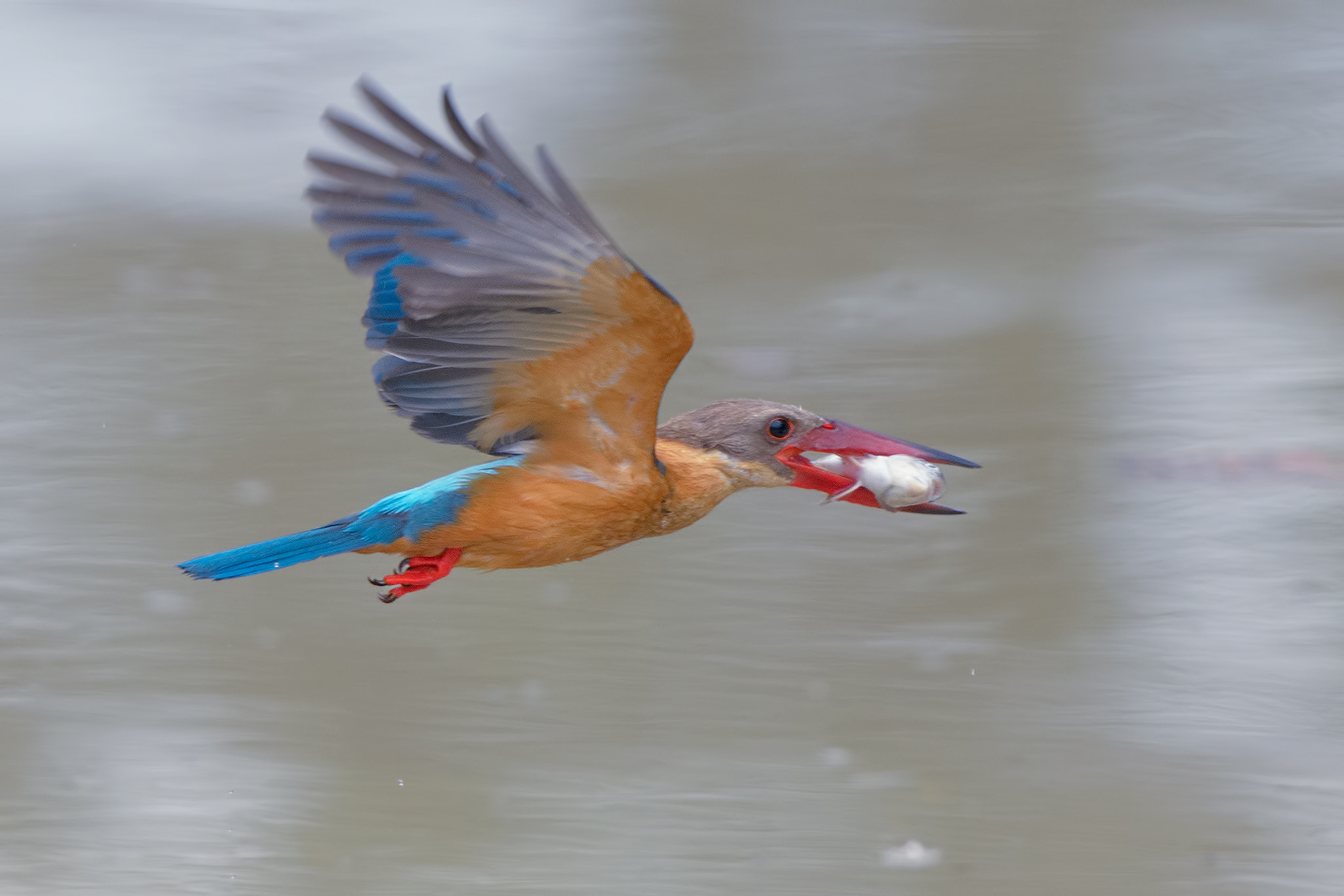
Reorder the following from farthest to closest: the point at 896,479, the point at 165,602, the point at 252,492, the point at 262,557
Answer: the point at 252,492 → the point at 165,602 → the point at 896,479 → the point at 262,557

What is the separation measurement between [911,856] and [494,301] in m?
1.62

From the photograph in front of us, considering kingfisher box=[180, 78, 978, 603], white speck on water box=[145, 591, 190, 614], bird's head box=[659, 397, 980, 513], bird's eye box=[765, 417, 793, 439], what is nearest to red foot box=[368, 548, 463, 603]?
kingfisher box=[180, 78, 978, 603]

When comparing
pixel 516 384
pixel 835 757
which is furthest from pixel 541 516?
pixel 835 757

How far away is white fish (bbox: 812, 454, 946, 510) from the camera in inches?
92.3

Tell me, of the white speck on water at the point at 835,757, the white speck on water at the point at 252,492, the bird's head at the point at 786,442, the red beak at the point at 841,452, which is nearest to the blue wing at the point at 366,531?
the bird's head at the point at 786,442

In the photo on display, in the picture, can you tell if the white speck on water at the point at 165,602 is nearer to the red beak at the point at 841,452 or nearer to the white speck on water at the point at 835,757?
the white speck on water at the point at 835,757

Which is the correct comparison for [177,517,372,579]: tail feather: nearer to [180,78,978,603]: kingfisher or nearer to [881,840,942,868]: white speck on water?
[180,78,978,603]: kingfisher

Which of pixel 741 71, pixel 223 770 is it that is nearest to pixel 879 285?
pixel 741 71

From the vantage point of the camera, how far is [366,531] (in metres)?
2.17

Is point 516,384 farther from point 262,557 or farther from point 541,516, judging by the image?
point 262,557

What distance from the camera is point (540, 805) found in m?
3.14

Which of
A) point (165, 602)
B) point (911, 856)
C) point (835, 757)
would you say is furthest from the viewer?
point (165, 602)

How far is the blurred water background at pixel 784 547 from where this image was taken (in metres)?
3.12

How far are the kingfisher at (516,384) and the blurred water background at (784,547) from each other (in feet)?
3.19
